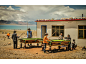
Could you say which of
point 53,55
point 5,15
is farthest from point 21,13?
point 53,55

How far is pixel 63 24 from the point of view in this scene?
29.3ft

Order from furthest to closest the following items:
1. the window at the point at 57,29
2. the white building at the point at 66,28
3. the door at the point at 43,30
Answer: the door at the point at 43,30, the window at the point at 57,29, the white building at the point at 66,28

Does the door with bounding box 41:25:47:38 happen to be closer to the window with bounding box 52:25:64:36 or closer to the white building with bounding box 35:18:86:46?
the white building with bounding box 35:18:86:46

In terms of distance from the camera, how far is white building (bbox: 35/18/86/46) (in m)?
8.38

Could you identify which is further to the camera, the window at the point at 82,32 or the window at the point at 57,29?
the window at the point at 57,29

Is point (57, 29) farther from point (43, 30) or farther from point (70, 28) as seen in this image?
point (43, 30)

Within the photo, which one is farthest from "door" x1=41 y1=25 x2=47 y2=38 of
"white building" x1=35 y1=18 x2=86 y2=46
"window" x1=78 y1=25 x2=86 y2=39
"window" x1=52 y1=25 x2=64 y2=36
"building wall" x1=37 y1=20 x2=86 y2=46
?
"window" x1=78 y1=25 x2=86 y2=39

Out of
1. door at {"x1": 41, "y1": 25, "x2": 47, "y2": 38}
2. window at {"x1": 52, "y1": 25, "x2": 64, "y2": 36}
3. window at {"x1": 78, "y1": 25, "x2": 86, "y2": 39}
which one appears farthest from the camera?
door at {"x1": 41, "y1": 25, "x2": 47, "y2": 38}

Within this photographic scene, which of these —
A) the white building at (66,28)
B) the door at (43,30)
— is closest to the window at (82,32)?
the white building at (66,28)

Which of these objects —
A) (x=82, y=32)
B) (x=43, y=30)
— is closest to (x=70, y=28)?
(x=82, y=32)

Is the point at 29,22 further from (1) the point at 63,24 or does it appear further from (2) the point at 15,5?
(1) the point at 63,24

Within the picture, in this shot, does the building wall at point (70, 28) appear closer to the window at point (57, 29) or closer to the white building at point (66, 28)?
the white building at point (66, 28)

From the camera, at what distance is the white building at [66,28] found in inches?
330

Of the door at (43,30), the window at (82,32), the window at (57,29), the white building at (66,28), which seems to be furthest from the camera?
the door at (43,30)
